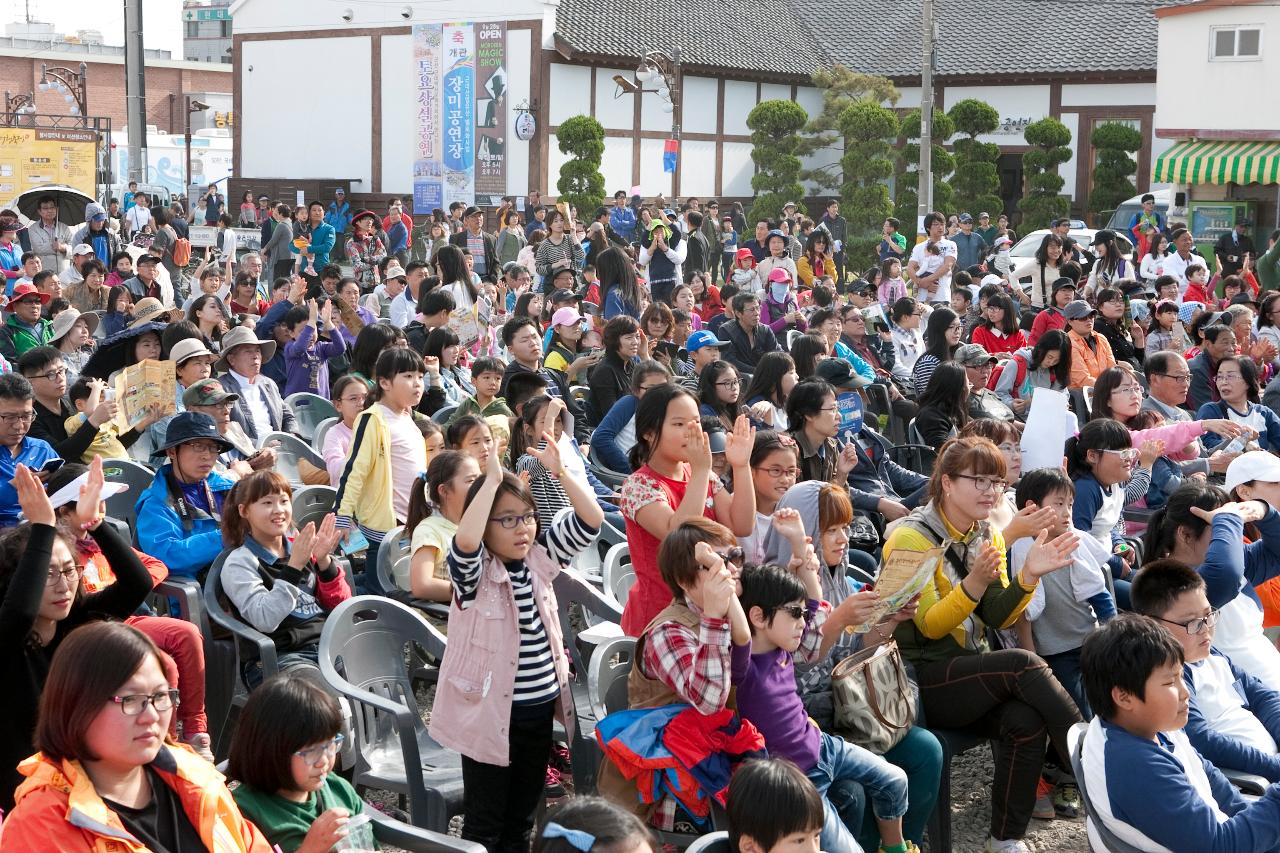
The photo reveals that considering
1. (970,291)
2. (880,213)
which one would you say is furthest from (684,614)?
(880,213)

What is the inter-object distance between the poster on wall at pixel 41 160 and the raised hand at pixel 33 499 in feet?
81.3

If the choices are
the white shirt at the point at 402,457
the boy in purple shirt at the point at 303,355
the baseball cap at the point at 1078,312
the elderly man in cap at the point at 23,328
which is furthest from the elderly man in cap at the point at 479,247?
the white shirt at the point at 402,457

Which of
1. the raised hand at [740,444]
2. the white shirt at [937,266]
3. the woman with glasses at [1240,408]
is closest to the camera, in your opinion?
the raised hand at [740,444]

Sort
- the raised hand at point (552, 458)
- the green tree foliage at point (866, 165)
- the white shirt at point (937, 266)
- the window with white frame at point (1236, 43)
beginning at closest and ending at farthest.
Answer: the raised hand at point (552, 458)
the white shirt at point (937, 266)
the window with white frame at point (1236, 43)
the green tree foliage at point (866, 165)

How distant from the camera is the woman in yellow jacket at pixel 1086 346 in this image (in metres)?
9.41

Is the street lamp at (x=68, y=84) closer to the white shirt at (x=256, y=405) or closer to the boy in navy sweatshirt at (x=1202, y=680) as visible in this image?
the white shirt at (x=256, y=405)

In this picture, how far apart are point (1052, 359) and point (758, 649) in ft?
18.6

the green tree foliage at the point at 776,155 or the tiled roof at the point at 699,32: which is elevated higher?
the tiled roof at the point at 699,32

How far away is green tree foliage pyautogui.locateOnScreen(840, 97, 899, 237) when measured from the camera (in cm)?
2894

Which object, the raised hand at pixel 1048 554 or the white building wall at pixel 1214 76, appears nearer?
the raised hand at pixel 1048 554

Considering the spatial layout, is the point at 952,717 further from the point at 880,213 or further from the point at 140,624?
the point at 880,213

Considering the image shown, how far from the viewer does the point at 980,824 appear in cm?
491

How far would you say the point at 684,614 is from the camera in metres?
3.76

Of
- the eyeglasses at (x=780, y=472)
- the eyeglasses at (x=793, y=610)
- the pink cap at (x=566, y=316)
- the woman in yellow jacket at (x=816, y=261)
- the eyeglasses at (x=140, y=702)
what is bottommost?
the eyeglasses at (x=793, y=610)
